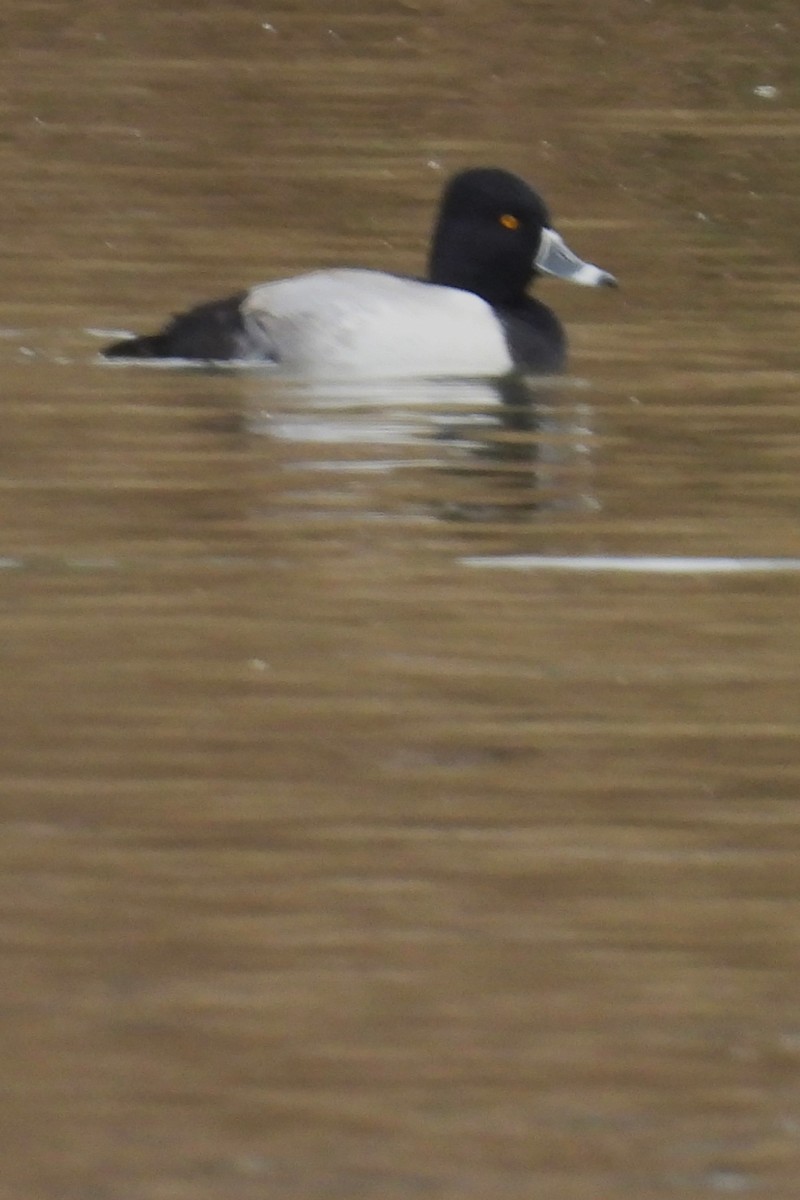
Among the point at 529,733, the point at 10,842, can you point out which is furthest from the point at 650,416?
the point at 10,842

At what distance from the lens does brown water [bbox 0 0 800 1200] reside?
275cm

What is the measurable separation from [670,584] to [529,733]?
902mm

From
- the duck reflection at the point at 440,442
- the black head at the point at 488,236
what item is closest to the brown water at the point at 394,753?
the duck reflection at the point at 440,442

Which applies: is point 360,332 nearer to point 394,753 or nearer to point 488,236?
point 488,236

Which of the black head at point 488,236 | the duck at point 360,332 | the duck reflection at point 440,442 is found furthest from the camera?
the black head at point 488,236

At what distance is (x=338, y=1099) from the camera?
9.09ft

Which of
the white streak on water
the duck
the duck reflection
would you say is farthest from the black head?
the white streak on water

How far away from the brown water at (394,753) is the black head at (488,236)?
0.26 meters

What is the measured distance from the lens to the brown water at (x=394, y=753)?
275 cm

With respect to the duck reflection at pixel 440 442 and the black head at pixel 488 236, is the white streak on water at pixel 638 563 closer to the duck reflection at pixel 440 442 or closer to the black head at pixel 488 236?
the duck reflection at pixel 440 442

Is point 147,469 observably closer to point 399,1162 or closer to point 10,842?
point 10,842

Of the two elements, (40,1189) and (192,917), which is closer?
(40,1189)

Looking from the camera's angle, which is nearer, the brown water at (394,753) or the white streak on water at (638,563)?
the brown water at (394,753)

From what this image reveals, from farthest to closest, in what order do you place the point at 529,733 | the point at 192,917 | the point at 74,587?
the point at 74,587 → the point at 529,733 → the point at 192,917
